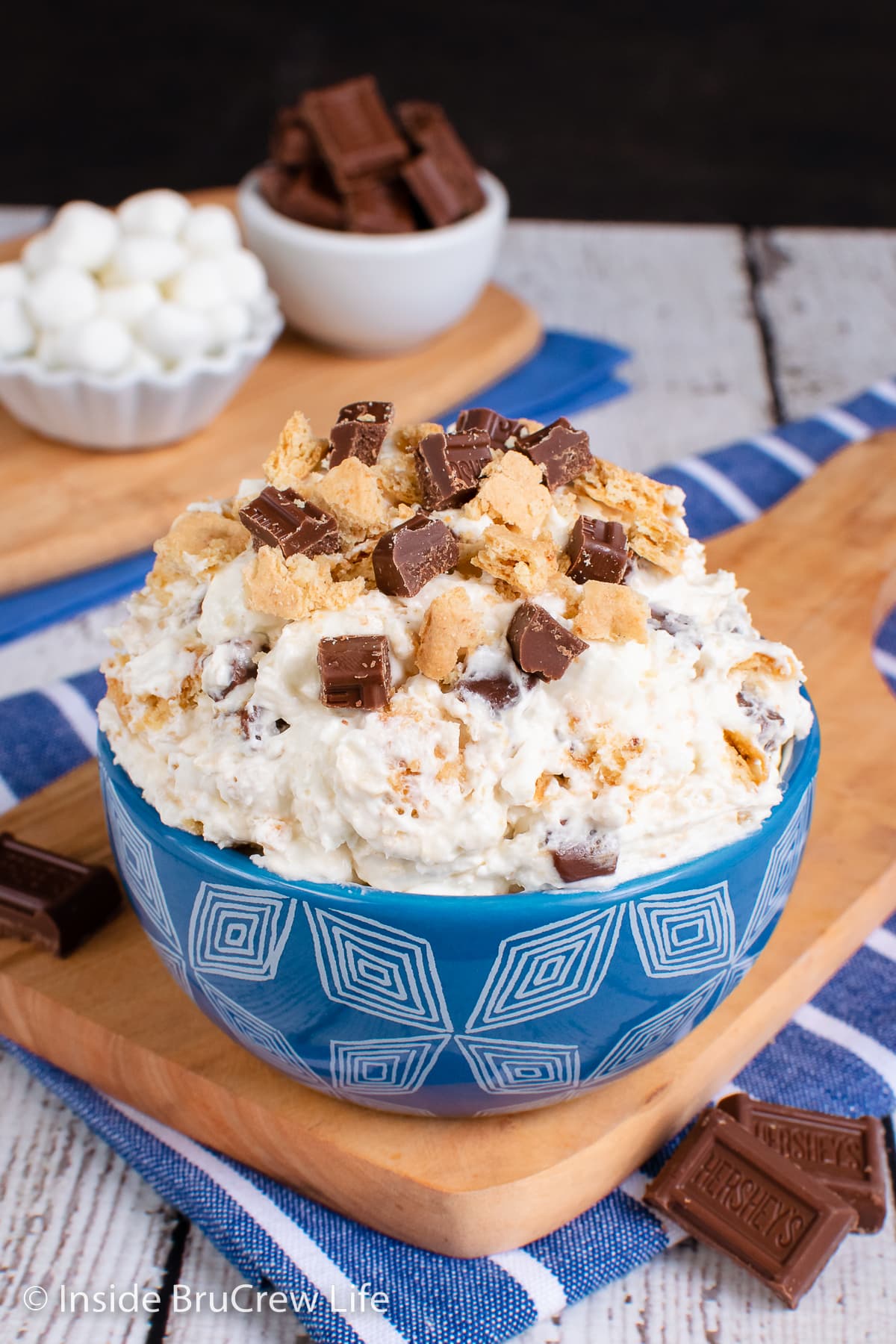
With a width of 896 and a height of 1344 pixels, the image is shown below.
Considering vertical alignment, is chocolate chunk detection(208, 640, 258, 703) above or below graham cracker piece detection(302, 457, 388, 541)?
below

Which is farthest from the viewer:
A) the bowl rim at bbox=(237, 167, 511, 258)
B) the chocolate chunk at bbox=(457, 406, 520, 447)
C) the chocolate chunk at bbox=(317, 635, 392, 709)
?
the bowl rim at bbox=(237, 167, 511, 258)

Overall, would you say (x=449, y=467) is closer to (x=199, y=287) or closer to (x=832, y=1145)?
(x=832, y=1145)

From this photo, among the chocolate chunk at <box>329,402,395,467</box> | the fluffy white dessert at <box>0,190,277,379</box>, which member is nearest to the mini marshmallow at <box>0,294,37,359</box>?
the fluffy white dessert at <box>0,190,277,379</box>

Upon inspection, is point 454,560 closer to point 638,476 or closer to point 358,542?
point 358,542

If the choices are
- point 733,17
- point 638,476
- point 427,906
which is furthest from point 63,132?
point 427,906

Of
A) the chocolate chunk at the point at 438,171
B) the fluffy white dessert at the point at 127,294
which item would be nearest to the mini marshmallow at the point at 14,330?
the fluffy white dessert at the point at 127,294

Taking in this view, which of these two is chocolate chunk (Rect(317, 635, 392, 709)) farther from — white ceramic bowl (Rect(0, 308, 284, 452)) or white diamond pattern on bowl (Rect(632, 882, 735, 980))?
white ceramic bowl (Rect(0, 308, 284, 452))

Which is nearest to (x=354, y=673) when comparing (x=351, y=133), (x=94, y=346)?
(x=94, y=346)
